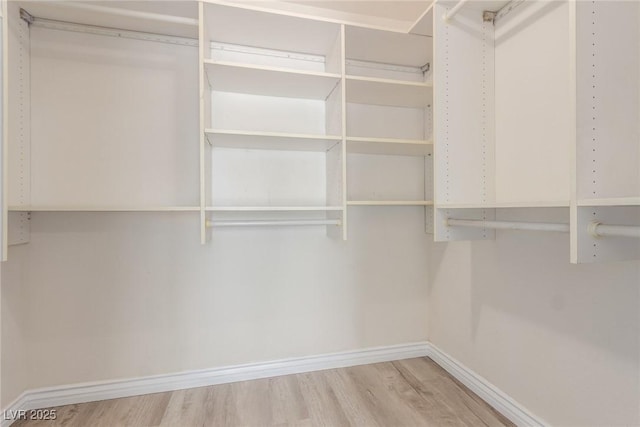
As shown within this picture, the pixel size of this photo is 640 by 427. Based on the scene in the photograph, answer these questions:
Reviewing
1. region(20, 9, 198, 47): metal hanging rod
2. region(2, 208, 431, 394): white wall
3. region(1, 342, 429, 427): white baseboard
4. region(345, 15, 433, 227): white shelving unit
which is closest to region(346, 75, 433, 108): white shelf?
region(345, 15, 433, 227): white shelving unit

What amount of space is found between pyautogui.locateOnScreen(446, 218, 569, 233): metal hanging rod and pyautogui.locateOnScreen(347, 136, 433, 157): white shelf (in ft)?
1.80

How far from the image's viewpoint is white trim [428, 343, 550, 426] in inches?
60.2

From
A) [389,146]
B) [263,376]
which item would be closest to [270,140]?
[389,146]

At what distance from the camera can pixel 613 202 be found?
86 centimetres

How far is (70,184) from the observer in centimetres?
174

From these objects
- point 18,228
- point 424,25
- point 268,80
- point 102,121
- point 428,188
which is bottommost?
point 18,228

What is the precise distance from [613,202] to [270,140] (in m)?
1.48

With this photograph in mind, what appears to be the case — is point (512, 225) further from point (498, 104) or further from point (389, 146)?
point (389, 146)

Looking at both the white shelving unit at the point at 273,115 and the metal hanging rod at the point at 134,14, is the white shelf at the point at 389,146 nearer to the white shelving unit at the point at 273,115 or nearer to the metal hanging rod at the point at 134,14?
the white shelving unit at the point at 273,115

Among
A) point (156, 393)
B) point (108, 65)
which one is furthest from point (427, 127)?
point (156, 393)

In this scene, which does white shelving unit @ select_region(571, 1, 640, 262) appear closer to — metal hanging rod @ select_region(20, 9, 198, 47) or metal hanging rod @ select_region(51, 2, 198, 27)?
metal hanging rod @ select_region(51, 2, 198, 27)

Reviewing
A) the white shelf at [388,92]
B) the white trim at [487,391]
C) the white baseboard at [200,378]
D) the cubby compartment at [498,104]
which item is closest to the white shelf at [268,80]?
the white shelf at [388,92]

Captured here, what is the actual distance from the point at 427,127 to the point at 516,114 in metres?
0.75

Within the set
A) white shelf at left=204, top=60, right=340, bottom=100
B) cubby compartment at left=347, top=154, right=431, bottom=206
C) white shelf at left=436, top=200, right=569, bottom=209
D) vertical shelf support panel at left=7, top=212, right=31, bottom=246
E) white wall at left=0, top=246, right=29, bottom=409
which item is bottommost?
white wall at left=0, top=246, right=29, bottom=409
